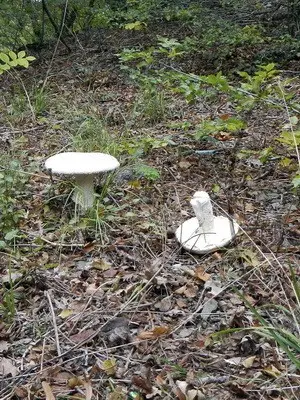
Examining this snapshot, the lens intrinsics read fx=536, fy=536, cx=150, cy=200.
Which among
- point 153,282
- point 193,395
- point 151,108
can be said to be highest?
point 193,395

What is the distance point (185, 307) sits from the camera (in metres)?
2.50

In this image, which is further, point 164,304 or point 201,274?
point 201,274

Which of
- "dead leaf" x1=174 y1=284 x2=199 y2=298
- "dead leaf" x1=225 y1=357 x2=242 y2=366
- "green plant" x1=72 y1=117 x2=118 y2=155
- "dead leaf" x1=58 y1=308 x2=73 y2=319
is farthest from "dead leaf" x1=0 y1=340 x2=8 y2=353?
"green plant" x1=72 y1=117 x2=118 y2=155

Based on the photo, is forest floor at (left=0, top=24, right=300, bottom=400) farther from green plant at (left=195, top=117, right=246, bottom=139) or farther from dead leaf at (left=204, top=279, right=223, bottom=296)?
green plant at (left=195, top=117, right=246, bottom=139)

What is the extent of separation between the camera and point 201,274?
270cm

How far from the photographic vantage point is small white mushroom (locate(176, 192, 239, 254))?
2.83 meters

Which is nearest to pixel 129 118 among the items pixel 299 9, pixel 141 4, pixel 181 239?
pixel 181 239

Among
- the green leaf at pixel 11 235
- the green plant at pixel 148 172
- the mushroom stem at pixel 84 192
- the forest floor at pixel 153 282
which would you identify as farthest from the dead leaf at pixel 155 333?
the green plant at pixel 148 172

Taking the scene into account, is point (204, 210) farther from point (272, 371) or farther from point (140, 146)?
point (140, 146)

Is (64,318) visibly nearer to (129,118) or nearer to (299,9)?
(129,118)

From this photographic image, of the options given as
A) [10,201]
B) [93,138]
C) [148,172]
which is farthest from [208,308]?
[93,138]

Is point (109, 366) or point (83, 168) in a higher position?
point (83, 168)

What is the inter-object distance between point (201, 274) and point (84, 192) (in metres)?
1.00

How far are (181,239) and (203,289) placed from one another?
0.43 meters
